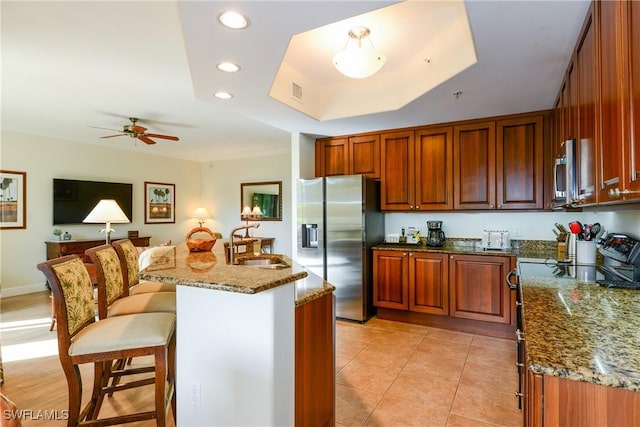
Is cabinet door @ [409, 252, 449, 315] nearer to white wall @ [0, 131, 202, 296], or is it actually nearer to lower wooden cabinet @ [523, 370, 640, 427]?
lower wooden cabinet @ [523, 370, 640, 427]

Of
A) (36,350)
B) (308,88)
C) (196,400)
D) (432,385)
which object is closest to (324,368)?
(196,400)

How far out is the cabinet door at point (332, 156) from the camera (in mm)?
4398

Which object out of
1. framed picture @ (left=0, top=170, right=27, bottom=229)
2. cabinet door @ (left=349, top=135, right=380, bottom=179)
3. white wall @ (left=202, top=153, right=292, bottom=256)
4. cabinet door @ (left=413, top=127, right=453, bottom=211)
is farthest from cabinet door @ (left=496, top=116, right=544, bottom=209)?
framed picture @ (left=0, top=170, right=27, bottom=229)

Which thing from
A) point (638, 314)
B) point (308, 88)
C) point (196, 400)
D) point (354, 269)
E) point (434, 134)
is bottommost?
point (196, 400)

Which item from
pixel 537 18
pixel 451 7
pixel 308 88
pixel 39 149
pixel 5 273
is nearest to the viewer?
pixel 537 18

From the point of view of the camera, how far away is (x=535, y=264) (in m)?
2.60

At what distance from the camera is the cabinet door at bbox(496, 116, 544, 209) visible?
11.2ft

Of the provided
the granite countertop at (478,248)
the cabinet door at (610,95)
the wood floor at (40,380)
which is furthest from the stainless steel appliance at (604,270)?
the wood floor at (40,380)

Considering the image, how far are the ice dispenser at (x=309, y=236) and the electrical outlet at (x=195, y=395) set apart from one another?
2622mm

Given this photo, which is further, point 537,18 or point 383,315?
point 383,315

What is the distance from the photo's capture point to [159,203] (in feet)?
23.0

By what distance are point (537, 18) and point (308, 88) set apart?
2.18 meters

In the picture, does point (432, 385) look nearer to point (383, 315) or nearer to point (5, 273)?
point (383, 315)

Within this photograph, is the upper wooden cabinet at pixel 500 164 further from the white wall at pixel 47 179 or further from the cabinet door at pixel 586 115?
the white wall at pixel 47 179
